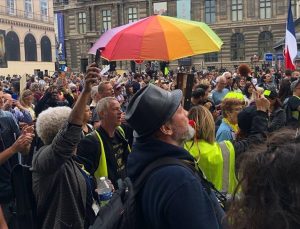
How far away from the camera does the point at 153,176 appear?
189 cm

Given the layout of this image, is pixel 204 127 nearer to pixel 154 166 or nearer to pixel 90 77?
pixel 90 77

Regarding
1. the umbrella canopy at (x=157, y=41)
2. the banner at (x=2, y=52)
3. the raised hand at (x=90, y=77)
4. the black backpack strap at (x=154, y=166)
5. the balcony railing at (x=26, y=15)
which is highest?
the balcony railing at (x=26, y=15)

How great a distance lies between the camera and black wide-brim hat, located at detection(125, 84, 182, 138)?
207cm

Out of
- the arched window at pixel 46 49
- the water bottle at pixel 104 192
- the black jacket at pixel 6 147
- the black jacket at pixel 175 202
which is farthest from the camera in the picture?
the arched window at pixel 46 49

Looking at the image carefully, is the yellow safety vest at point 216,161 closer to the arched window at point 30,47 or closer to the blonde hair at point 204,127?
the blonde hair at point 204,127

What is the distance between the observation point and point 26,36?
5291 centimetres

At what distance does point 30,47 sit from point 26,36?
1.42 m

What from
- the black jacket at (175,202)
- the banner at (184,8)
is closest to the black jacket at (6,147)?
the black jacket at (175,202)

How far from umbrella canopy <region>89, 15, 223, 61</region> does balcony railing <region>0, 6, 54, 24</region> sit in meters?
48.1

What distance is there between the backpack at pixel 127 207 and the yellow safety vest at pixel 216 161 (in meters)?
1.37

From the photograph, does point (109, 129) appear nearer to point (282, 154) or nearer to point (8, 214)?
point (8, 214)

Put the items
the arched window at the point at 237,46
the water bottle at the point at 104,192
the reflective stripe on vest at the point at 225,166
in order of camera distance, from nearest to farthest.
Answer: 1. the water bottle at the point at 104,192
2. the reflective stripe on vest at the point at 225,166
3. the arched window at the point at 237,46

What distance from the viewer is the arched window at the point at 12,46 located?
4884cm

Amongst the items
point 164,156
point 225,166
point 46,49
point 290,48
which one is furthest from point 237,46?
point 164,156
